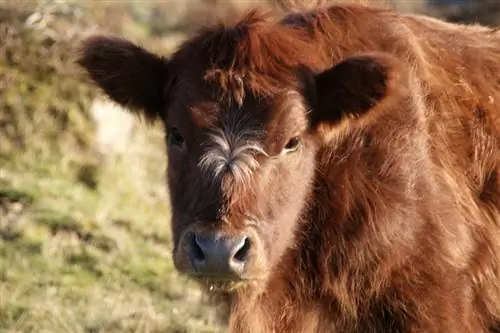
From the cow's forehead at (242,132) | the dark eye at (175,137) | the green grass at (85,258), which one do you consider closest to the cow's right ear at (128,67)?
the dark eye at (175,137)

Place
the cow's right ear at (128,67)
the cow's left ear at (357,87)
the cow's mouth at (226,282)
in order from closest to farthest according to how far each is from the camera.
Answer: the cow's mouth at (226,282), the cow's left ear at (357,87), the cow's right ear at (128,67)

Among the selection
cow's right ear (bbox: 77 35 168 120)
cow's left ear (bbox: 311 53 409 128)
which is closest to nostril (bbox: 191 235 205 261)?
cow's left ear (bbox: 311 53 409 128)

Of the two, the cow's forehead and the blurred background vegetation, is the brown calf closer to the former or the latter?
the cow's forehead

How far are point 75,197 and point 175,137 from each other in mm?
4801

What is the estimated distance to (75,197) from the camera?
10.1 metres

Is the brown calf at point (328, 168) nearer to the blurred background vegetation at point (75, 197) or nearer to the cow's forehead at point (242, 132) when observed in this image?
the cow's forehead at point (242, 132)

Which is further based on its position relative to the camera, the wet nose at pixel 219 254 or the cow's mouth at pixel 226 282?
the cow's mouth at pixel 226 282

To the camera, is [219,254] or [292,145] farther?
[292,145]

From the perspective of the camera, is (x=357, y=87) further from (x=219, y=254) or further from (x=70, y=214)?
(x=70, y=214)

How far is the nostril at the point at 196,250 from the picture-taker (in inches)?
194

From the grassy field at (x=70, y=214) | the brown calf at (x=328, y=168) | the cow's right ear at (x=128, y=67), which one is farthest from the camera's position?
the grassy field at (x=70, y=214)

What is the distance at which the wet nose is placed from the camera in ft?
15.9

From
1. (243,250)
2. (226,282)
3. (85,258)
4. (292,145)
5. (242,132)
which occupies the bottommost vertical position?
(85,258)

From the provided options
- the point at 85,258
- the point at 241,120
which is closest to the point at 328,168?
the point at 241,120
